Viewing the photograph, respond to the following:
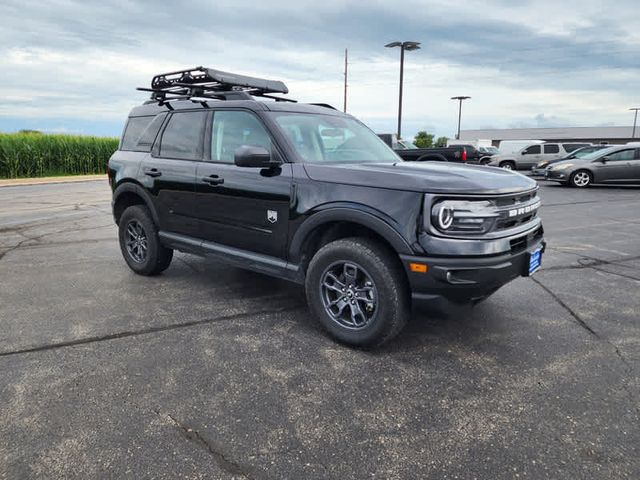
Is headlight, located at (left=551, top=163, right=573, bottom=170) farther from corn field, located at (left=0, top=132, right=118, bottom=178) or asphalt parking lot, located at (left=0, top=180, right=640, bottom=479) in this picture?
corn field, located at (left=0, top=132, right=118, bottom=178)

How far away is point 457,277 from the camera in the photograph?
118 inches

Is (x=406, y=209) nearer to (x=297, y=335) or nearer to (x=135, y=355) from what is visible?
(x=297, y=335)

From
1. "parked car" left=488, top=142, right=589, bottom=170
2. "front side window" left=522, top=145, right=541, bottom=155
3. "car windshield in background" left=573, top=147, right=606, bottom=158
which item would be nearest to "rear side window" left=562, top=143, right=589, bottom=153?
"parked car" left=488, top=142, right=589, bottom=170

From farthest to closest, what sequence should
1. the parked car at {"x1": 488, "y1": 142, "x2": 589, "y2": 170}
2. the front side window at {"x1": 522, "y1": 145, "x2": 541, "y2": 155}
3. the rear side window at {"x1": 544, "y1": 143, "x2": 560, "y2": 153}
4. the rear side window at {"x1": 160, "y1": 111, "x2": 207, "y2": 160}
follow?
the rear side window at {"x1": 544, "y1": 143, "x2": 560, "y2": 153} → the front side window at {"x1": 522, "y1": 145, "x2": 541, "y2": 155} → the parked car at {"x1": 488, "y1": 142, "x2": 589, "y2": 170} → the rear side window at {"x1": 160, "y1": 111, "x2": 207, "y2": 160}

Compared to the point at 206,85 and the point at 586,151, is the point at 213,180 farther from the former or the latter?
the point at 586,151

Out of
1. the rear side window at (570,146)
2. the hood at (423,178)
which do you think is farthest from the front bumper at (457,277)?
the rear side window at (570,146)

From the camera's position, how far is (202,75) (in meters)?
5.32

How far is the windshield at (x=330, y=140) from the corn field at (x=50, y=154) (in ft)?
77.8

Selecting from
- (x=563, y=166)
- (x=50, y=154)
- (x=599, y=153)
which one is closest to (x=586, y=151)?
(x=599, y=153)

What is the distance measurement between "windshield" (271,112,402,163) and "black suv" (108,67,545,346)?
2cm

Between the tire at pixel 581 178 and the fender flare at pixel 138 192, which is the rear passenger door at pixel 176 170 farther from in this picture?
the tire at pixel 581 178

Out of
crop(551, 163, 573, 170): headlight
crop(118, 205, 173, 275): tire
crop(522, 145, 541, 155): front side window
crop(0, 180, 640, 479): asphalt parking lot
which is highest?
crop(522, 145, 541, 155): front side window

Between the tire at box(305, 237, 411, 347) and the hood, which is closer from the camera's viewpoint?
the hood

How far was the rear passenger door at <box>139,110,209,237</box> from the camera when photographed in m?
4.52
